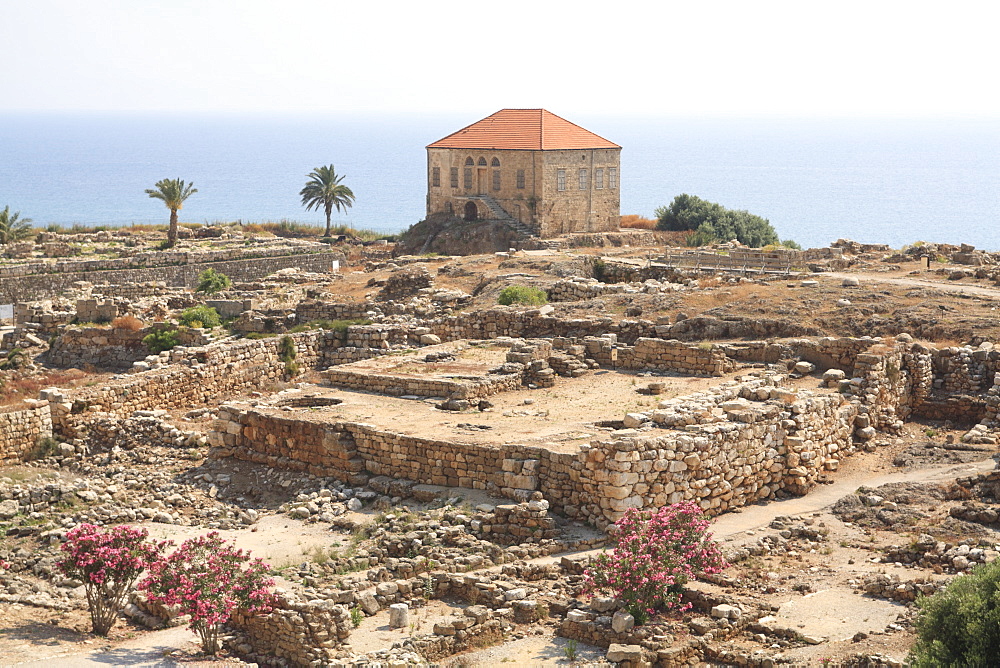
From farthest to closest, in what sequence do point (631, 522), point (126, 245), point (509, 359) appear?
point (126, 245), point (509, 359), point (631, 522)

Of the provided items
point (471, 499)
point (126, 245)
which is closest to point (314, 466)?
point (471, 499)

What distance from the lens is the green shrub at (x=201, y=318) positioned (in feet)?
99.9

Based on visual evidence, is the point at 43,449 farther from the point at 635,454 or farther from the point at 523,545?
the point at 635,454

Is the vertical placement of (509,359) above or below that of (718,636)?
above

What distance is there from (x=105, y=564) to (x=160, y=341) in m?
14.9

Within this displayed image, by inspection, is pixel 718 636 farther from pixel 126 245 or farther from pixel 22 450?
pixel 126 245

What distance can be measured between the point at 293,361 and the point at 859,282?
12.5 metres

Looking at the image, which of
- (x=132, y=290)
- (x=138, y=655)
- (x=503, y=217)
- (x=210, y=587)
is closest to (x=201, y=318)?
(x=132, y=290)

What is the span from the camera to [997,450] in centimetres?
1842

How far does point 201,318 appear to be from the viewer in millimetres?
31125

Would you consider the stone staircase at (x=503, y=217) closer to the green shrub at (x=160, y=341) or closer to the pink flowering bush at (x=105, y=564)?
the green shrub at (x=160, y=341)

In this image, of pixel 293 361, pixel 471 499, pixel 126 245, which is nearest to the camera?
pixel 471 499

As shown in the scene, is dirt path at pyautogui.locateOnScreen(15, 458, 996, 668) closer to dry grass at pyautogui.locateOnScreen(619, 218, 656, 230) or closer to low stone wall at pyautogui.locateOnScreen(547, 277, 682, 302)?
low stone wall at pyautogui.locateOnScreen(547, 277, 682, 302)

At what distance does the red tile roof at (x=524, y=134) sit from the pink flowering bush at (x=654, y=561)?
45.2 metres
